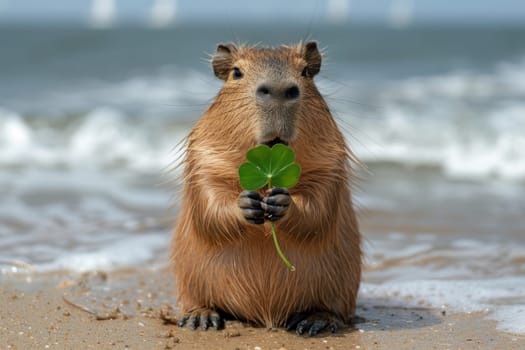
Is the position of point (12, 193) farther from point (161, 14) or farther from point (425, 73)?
point (161, 14)

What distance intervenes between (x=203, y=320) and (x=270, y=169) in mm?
1000

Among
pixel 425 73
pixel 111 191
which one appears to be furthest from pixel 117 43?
pixel 111 191

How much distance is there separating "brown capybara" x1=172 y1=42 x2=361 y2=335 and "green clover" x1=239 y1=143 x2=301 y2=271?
0.20 feet

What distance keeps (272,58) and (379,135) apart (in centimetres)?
912

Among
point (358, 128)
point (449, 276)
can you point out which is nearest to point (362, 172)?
point (358, 128)

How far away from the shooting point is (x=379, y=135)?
13.0 metres

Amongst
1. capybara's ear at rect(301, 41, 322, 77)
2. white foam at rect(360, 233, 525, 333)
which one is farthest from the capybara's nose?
white foam at rect(360, 233, 525, 333)

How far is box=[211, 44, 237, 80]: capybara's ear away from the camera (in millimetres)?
4449

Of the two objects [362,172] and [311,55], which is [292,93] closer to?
[311,55]

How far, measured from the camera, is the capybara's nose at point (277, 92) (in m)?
3.82

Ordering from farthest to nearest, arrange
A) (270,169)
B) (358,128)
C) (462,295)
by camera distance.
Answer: (358,128), (462,295), (270,169)

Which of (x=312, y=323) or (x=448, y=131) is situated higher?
(x=448, y=131)

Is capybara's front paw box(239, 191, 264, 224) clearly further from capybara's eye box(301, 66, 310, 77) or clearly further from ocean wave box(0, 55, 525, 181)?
ocean wave box(0, 55, 525, 181)

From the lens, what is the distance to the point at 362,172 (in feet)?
34.7
